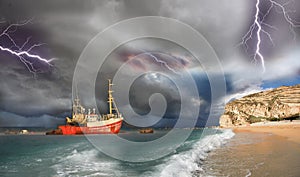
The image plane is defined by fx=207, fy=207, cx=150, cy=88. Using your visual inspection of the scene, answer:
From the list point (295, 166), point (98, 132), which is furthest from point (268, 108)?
point (295, 166)

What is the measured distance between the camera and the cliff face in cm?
8156

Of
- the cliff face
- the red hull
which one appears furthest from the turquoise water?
the cliff face

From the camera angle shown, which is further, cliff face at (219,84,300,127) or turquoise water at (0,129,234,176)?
cliff face at (219,84,300,127)

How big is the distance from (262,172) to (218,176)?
181 centimetres

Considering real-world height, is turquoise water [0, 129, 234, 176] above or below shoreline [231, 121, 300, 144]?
above

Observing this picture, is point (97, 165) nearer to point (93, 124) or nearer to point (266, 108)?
point (93, 124)

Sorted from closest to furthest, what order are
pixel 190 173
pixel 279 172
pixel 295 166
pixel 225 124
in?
pixel 279 172 → pixel 295 166 → pixel 190 173 → pixel 225 124

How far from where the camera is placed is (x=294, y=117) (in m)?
76.8

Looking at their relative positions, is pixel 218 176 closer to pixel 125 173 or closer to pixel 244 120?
pixel 125 173

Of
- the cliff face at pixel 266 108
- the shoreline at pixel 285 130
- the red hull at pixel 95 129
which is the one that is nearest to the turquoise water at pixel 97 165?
the shoreline at pixel 285 130

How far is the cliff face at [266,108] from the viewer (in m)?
81.6

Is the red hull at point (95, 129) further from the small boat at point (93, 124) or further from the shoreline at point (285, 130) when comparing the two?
the shoreline at point (285, 130)

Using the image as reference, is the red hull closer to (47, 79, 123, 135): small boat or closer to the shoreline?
(47, 79, 123, 135): small boat

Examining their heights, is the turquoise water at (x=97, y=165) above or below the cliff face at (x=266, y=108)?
below
